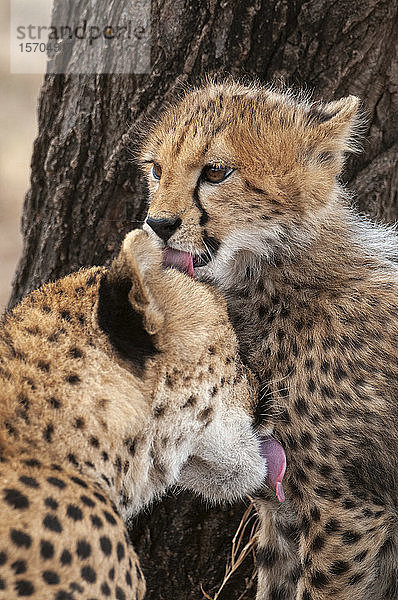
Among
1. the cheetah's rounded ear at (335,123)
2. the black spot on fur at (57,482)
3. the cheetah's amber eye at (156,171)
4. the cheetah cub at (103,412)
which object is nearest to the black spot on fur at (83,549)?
the cheetah cub at (103,412)

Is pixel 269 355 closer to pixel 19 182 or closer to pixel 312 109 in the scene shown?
pixel 312 109

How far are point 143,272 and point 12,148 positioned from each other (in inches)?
262

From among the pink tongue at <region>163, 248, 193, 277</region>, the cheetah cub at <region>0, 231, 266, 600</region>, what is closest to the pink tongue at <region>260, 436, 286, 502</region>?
the cheetah cub at <region>0, 231, 266, 600</region>

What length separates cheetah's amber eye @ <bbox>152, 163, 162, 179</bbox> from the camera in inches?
99.2

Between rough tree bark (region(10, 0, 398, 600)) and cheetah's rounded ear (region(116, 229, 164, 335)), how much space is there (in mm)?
999

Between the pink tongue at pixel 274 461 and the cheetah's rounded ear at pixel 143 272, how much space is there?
506mm

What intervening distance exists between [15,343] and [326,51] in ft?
4.56

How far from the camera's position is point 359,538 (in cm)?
223

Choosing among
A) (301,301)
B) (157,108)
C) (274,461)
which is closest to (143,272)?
(274,461)

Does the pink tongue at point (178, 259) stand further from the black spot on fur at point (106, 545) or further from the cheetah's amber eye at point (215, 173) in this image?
the black spot on fur at point (106, 545)

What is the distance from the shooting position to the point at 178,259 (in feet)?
7.37

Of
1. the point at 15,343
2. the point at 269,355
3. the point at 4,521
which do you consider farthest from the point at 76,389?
the point at 269,355

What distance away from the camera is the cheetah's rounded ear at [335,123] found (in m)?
2.46

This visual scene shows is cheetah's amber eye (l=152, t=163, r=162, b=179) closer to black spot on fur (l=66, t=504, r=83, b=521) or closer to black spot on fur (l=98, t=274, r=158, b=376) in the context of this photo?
black spot on fur (l=98, t=274, r=158, b=376)
